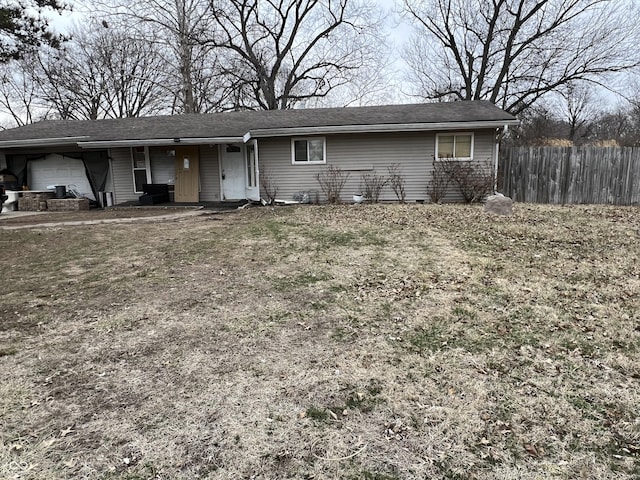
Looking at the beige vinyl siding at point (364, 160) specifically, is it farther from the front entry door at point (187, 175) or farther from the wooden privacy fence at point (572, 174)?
the front entry door at point (187, 175)

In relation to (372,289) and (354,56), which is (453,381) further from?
(354,56)

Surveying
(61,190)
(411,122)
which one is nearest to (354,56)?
(411,122)

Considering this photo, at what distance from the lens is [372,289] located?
4758 mm

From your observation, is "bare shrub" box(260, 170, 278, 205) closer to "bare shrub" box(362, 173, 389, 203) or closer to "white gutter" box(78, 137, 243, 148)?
"white gutter" box(78, 137, 243, 148)

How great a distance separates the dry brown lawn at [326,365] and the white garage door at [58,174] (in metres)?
10.1

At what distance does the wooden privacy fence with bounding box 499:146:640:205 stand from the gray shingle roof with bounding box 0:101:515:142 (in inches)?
71.6

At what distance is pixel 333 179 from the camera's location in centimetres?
1302

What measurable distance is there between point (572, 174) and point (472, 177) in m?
3.28

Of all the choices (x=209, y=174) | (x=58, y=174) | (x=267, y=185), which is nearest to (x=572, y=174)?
(x=267, y=185)

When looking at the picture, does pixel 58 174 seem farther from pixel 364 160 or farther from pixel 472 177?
pixel 472 177

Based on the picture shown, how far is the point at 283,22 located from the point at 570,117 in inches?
1157

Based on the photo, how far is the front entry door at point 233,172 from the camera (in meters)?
13.6

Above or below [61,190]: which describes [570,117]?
above

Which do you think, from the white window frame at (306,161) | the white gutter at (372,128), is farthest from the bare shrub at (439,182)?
the white window frame at (306,161)
